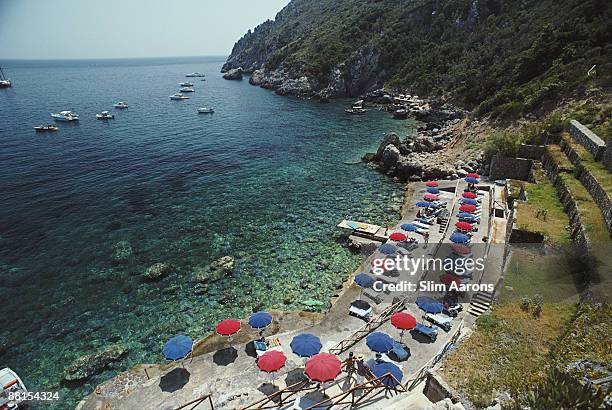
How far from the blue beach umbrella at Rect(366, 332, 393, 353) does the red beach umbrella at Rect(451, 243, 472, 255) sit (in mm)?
12701

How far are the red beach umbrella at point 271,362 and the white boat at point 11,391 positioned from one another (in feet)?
44.2

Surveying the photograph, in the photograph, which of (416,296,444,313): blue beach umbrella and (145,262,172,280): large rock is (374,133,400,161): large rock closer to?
(416,296,444,313): blue beach umbrella

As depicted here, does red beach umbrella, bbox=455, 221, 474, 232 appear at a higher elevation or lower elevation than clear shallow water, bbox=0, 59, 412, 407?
higher

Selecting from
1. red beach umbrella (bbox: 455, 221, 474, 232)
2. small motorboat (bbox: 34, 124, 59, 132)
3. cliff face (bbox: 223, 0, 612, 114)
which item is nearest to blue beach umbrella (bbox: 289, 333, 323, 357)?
red beach umbrella (bbox: 455, 221, 474, 232)

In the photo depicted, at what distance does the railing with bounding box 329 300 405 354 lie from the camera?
20906mm

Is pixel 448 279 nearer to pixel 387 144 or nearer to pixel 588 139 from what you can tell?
pixel 588 139

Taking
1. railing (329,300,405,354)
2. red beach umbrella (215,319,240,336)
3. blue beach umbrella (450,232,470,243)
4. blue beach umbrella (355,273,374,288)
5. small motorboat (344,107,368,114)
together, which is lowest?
railing (329,300,405,354)

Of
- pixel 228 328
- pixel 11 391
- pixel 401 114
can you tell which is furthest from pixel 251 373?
pixel 401 114

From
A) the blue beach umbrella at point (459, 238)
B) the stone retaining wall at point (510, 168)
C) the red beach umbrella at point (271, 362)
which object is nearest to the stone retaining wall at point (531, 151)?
the stone retaining wall at point (510, 168)

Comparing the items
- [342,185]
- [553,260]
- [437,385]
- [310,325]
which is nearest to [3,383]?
[310,325]

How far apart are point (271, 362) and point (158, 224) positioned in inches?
980

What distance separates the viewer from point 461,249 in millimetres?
28766

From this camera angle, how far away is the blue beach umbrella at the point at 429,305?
873 inches

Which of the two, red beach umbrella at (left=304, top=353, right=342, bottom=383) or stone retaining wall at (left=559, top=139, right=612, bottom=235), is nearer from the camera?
red beach umbrella at (left=304, top=353, right=342, bottom=383)
